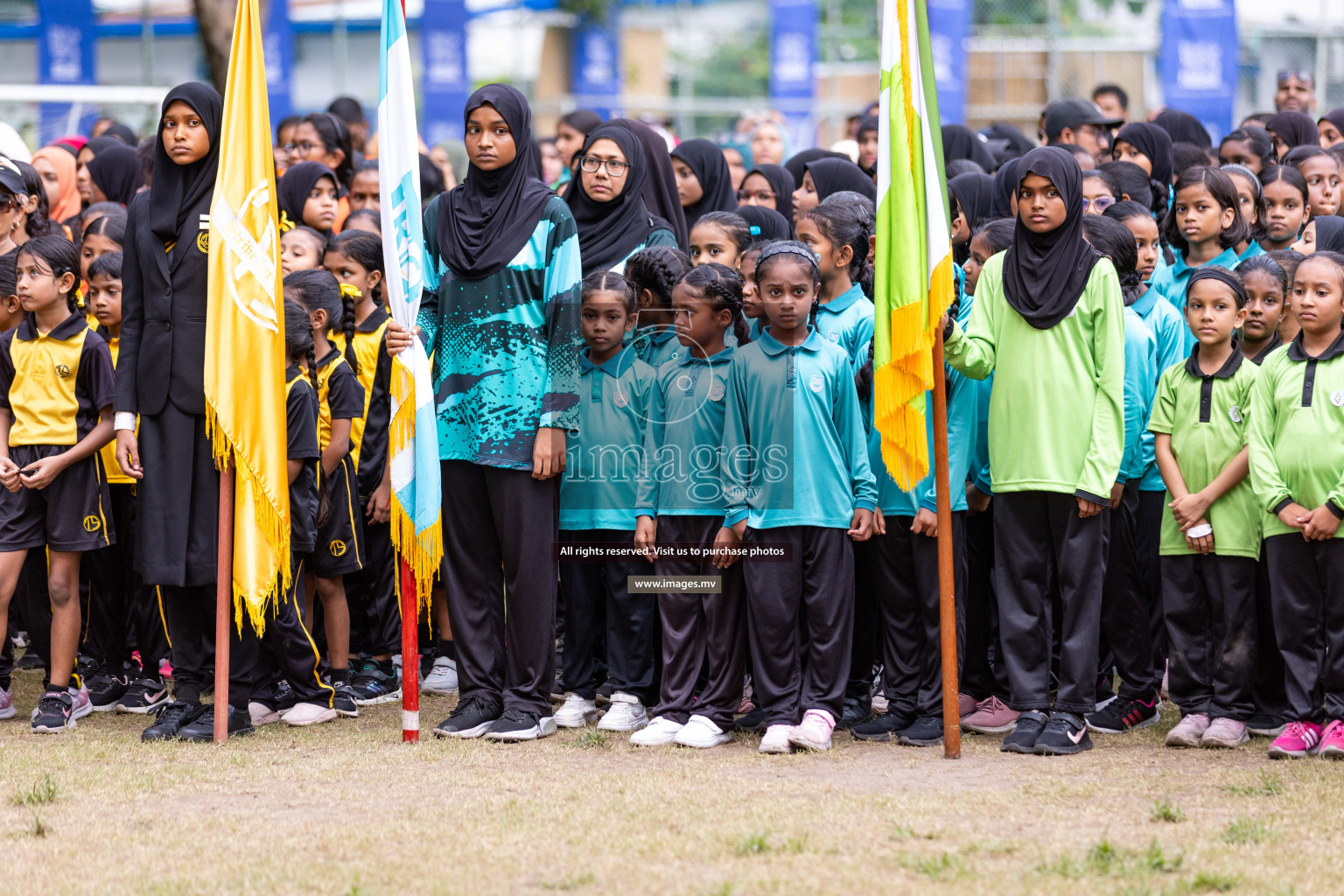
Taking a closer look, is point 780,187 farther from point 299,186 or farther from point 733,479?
point 733,479

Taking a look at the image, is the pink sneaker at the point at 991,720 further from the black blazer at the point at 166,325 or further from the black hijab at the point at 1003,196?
the black blazer at the point at 166,325

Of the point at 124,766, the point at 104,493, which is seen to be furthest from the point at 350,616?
the point at 124,766

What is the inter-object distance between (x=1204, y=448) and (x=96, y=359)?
429 cm

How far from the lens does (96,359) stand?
5.97 m

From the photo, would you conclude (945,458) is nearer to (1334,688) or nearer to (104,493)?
(1334,688)

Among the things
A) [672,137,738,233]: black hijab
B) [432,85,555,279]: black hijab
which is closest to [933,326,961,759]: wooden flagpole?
[432,85,555,279]: black hijab

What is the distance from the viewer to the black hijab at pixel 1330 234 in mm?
6738

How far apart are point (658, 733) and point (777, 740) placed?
1.49ft

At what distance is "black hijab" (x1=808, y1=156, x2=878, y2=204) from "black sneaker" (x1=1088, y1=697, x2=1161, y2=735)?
123 inches

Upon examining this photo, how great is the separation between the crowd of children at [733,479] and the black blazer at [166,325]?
1 centimetres

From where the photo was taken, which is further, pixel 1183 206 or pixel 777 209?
pixel 777 209

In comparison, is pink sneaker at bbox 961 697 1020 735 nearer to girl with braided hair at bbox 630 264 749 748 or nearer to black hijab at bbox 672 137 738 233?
girl with braided hair at bbox 630 264 749 748

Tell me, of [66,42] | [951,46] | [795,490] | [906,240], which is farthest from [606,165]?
[66,42]

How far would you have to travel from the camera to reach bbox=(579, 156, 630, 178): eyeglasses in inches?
246
